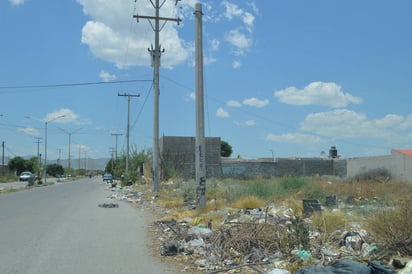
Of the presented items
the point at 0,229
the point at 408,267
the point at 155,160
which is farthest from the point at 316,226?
the point at 155,160

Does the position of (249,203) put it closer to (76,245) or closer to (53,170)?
(76,245)

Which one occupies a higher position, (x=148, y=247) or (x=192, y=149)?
(x=192, y=149)

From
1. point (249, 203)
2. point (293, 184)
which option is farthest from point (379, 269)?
point (293, 184)

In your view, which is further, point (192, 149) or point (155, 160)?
point (192, 149)

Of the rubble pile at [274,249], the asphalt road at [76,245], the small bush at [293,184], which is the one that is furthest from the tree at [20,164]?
the rubble pile at [274,249]

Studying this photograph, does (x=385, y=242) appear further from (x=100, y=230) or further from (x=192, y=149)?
(x=192, y=149)

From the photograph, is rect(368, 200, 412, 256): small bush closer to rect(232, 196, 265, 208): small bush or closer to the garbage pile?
the garbage pile

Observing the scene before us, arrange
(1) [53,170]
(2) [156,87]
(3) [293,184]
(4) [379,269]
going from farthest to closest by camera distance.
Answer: (1) [53,170] → (2) [156,87] → (3) [293,184] → (4) [379,269]

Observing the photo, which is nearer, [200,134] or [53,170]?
[200,134]

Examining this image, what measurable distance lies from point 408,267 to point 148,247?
6.23 metres

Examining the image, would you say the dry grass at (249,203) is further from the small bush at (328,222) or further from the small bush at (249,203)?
the small bush at (328,222)

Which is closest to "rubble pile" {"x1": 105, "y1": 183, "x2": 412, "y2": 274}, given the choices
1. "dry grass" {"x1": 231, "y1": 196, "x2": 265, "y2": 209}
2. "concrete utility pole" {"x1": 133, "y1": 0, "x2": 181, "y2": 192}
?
"dry grass" {"x1": 231, "y1": 196, "x2": 265, "y2": 209}

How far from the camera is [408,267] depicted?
22.4ft

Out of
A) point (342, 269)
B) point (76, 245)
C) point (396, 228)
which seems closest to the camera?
point (342, 269)
